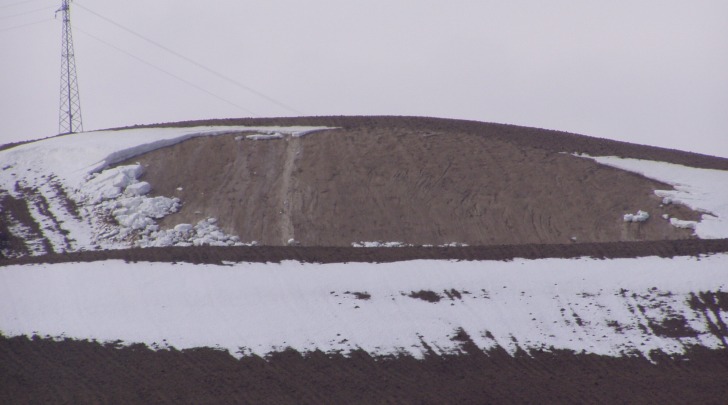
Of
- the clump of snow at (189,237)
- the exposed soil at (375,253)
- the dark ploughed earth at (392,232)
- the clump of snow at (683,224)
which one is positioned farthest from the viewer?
the clump of snow at (189,237)

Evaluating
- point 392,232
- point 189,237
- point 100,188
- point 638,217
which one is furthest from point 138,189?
point 638,217

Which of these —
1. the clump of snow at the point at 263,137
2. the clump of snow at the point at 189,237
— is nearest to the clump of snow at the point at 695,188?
the clump of snow at the point at 263,137

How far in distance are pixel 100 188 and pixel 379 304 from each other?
1746 centimetres

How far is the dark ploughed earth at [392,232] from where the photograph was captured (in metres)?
16.3

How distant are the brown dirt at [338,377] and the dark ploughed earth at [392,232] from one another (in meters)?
0.04

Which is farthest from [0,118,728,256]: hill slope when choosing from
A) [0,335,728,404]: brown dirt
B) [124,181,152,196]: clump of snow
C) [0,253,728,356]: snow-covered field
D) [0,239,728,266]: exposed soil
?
[0,335,728,404]: brown dirt

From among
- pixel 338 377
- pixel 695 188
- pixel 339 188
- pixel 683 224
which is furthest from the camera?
pixel 339 188

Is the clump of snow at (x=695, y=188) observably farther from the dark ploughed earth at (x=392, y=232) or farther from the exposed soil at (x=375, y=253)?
the exposed soil at (x=375, y=253)

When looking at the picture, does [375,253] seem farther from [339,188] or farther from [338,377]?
[339,188]

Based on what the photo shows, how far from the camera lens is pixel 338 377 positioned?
54.6 feet

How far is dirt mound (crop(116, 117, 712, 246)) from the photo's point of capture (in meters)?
31.3

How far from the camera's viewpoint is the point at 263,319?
62.4 ft

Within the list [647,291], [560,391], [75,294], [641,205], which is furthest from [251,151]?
[560,391]

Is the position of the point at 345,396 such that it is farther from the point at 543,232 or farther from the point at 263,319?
the point at 543,232
